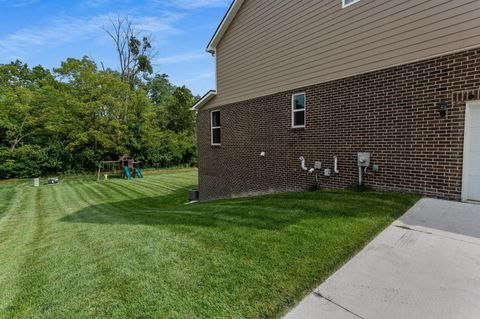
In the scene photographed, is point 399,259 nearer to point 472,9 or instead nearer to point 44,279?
point 44,279

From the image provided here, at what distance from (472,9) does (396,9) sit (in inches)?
50.6

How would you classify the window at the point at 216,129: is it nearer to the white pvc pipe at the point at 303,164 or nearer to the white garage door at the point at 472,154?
the white pvc pipe at the point at 303,164

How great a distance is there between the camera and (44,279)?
2.82 meters

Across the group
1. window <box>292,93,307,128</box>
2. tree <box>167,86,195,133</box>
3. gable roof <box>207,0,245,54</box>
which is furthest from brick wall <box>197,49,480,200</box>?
tree <box>167,86,195,133</box>

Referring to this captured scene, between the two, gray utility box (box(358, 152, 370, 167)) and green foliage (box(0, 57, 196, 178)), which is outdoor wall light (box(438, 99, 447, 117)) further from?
green foliage (box(0, 57, 196, 178))

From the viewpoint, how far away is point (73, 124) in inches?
830

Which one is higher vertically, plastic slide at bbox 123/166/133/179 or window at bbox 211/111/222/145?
window at bbox 211/111/222/145

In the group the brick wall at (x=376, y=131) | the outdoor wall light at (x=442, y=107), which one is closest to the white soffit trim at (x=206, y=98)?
the brick wall at (x=376, y=131)

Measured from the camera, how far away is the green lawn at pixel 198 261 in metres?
2.17

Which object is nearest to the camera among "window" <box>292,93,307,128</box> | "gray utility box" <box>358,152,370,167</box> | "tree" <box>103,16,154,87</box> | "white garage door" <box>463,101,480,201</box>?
"white garage door" <box>463,101,480,201</box>

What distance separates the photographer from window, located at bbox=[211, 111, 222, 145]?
1052cm

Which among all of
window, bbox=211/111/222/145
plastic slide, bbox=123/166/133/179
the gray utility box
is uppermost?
window, bbox=211/111/222/145

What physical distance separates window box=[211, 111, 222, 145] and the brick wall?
165 cm

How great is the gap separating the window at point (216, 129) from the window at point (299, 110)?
3.85 m
